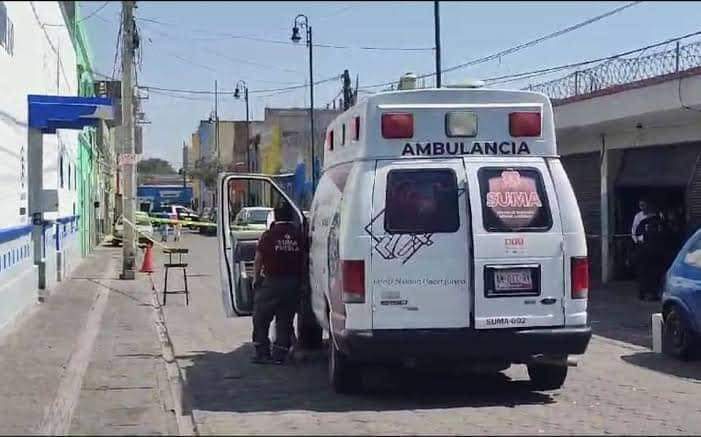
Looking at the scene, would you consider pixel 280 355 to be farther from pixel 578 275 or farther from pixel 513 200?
pixel 578 275

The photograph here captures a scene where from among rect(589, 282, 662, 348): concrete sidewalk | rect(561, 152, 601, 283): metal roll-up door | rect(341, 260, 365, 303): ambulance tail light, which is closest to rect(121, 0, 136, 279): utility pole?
rect(561, 152, 601, 283): metal roll-up door

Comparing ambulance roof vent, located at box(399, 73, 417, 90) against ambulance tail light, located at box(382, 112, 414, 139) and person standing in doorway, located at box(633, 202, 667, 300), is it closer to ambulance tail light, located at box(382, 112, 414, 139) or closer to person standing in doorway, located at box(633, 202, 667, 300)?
ambulance tail light, located at box(382, 112, 414, 139)

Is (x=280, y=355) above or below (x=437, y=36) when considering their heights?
below

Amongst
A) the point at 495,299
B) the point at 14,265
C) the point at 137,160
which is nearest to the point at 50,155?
the point at 137,160

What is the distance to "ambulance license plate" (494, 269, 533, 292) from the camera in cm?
882

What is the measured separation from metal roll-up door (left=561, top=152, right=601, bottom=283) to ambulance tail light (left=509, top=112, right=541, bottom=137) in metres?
13.6

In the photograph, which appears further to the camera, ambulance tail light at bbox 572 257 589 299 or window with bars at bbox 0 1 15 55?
window with bars at bbox 0 1 15 55

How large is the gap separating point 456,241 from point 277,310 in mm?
3227

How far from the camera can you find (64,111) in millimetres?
18766

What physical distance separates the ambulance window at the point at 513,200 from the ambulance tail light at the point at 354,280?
3.83 ft

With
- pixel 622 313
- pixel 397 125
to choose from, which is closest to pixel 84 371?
pixel 397 125

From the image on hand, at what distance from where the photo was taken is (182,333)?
14805mm

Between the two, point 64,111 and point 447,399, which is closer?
point 447,399

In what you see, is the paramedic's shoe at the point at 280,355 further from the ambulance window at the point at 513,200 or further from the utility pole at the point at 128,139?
the utility pole at the point at 128,139
